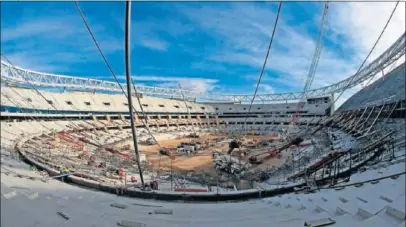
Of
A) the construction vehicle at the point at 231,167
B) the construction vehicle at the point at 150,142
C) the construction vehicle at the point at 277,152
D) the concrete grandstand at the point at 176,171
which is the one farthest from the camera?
the construction vehicle at the point at 150,142

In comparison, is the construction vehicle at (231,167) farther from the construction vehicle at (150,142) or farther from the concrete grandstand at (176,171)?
the construction vehicle at (150,142)

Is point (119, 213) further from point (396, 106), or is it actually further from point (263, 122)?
point (263, 122)

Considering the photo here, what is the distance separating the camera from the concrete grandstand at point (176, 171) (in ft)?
7.28

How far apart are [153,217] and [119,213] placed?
435 millimetres

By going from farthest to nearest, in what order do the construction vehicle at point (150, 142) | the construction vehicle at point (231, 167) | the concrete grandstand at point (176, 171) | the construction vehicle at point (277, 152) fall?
the construction vehicle at point (150, 142), the construction vehicle at point (277, 152), the construction vehicle at point (231, 167), the concrete grandstand at point (176, 171)

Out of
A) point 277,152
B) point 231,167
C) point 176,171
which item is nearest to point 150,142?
point 176,171

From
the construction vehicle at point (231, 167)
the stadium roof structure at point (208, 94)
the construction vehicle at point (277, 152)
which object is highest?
the stadium roof structure at point (208, 94)

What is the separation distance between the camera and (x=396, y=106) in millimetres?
12078

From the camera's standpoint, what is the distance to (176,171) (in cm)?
1282

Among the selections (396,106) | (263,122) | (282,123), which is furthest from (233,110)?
(396,106)

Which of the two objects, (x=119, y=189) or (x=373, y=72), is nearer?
(x=119, y=189)

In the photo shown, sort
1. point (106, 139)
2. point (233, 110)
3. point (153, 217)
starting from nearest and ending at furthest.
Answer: point (153, 217)
point (106, 139)
point (233, 110)

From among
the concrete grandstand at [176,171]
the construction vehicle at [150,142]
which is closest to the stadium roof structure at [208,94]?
the concrete grandstand at [176,171]

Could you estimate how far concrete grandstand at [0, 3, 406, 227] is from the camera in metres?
2.22
